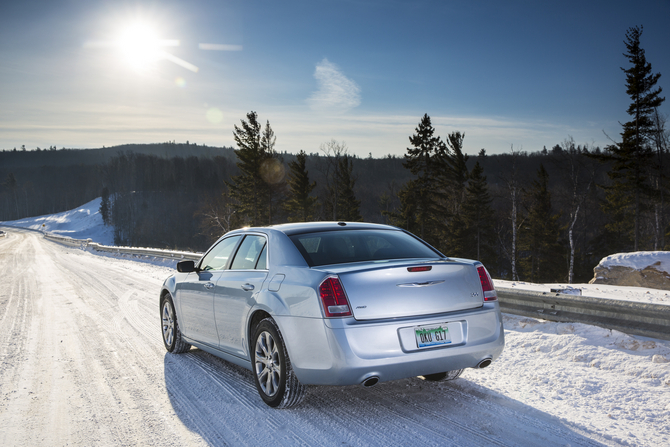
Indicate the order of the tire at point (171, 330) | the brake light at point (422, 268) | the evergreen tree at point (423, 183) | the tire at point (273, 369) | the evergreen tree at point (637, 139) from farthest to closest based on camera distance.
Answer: the evergreen tree at point (423, 183) → the evergreen tree at point (637, 139) → the tire at point (171, 330) → the tire at point (273, 369) → the brake light at point (422, 268)

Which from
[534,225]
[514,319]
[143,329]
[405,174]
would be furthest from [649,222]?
[405,174]

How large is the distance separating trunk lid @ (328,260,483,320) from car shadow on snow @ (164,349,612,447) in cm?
86

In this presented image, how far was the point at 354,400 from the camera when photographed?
4398 millimetres

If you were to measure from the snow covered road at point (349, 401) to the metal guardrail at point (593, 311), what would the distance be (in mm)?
249

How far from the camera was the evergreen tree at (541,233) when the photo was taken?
165 feet

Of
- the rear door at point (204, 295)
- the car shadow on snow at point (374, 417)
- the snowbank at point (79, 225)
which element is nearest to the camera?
the car shadow on snow at point (374, 417)

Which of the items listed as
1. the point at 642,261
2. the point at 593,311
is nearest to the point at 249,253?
the point at 593,311

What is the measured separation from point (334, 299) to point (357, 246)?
1123 millimetres

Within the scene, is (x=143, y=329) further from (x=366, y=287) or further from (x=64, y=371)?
(x=366, y=287)

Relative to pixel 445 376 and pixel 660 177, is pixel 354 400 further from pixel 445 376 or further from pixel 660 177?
pixel 660 177

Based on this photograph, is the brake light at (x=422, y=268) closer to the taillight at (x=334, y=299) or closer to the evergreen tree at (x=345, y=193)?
the taillight at (x=334, y=299)

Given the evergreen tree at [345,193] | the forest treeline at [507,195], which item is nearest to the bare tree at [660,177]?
the forest treeline at [507,195]

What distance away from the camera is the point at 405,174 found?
15962 cm

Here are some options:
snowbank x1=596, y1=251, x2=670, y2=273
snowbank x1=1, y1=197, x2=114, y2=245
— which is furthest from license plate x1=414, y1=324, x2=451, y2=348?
snowbank x1=1, y1=197, x2=114, y2=245
